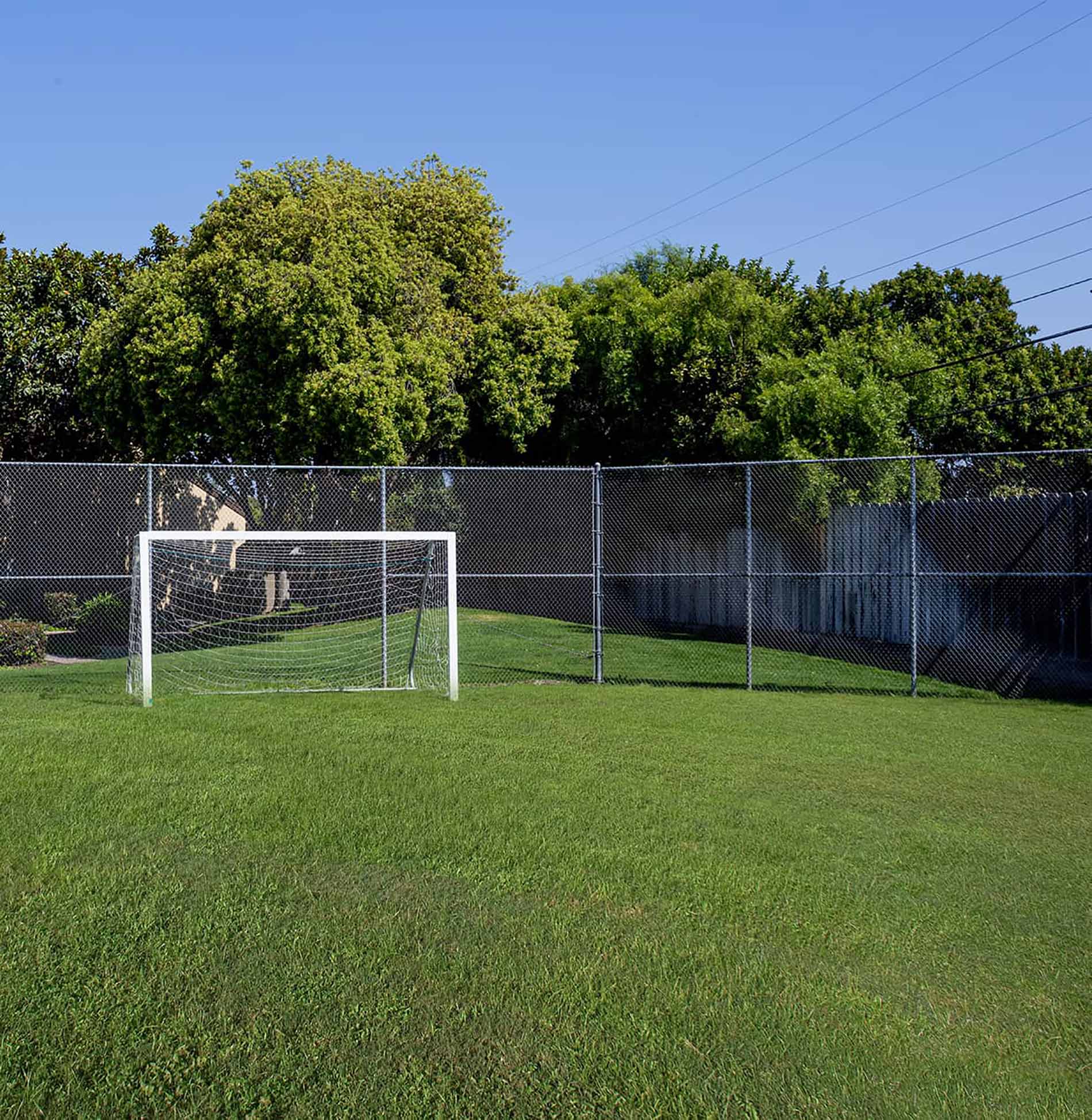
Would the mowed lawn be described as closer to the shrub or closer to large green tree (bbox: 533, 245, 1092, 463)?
the shrub

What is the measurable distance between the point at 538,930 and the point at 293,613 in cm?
1098

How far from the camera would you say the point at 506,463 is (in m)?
25.7

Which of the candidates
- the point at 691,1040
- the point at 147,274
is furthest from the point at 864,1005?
the point at 147,274

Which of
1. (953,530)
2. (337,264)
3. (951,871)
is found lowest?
(951,871)

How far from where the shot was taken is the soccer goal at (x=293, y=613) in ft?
37.5

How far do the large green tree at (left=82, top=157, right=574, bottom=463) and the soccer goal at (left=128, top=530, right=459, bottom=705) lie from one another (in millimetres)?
4201

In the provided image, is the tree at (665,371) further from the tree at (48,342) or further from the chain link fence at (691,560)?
the tree at (48,342)

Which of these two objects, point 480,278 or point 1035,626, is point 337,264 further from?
point 1035,626

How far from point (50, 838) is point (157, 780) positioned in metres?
1.39

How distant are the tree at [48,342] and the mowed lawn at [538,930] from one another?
14.1 metres

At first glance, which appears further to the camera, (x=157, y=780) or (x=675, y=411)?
(x=675, y=411)

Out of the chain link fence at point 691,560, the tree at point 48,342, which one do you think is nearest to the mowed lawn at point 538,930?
the chain link fence at point 691,560

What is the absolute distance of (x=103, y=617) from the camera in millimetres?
14719

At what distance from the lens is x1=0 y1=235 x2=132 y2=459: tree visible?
2061 centimetres
